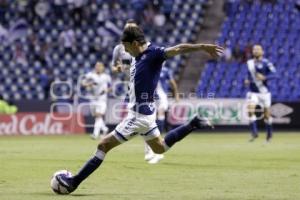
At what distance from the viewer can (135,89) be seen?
10594 mm

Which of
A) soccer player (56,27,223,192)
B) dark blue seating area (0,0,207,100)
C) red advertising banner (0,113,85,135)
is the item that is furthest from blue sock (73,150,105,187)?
dark blue seating area (0,0,207,100)

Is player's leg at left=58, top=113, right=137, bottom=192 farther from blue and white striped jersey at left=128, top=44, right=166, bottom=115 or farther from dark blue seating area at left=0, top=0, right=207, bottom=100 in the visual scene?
dark blue seating area at left=0, top=0, right=207, bottom=100

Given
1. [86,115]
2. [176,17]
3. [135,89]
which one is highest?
[176,17]

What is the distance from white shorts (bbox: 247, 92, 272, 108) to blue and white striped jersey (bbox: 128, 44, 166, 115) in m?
13.0

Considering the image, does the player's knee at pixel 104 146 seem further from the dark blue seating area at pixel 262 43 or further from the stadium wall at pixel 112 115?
the dark blue seating area at pixel 262 43

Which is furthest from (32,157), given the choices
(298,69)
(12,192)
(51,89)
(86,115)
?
(298,69)

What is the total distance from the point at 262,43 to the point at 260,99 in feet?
36.8

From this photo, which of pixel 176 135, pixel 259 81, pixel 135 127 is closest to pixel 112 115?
pixel 259 81

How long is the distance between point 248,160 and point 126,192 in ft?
20.0

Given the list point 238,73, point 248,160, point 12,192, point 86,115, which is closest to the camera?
point 12,192

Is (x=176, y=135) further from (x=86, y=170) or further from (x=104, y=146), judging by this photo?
(x=86, y=170)

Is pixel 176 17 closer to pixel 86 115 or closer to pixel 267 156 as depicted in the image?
pixel 86 115

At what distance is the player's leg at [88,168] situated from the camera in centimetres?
1005

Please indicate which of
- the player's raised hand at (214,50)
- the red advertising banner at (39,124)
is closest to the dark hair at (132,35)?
the player's raised hand at (214,50)
